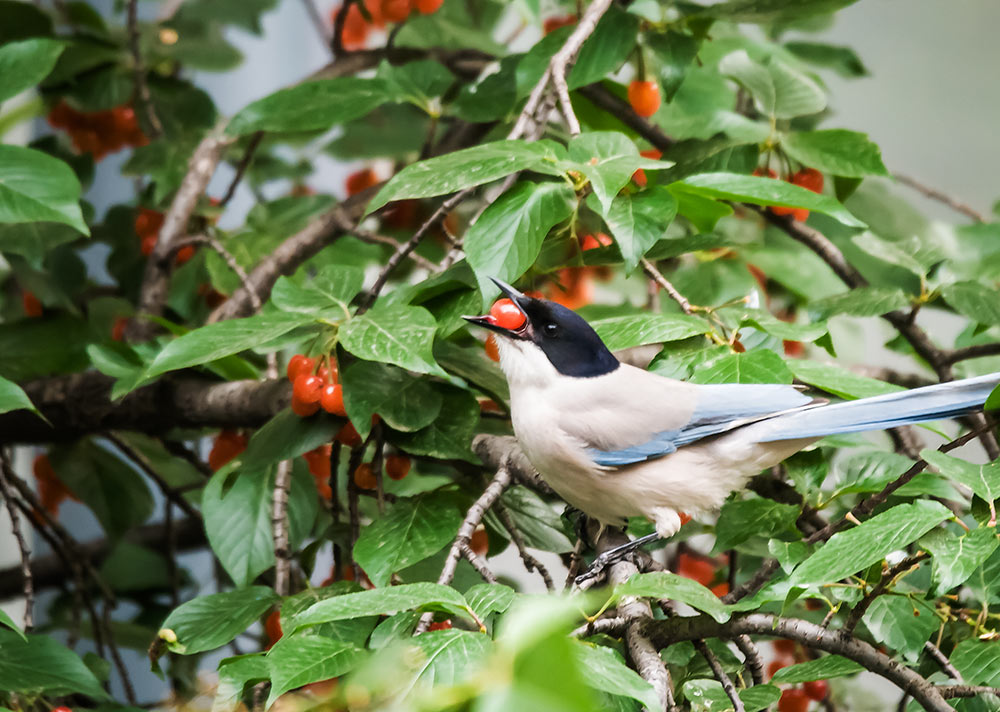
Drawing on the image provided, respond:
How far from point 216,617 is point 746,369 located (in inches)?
21.9

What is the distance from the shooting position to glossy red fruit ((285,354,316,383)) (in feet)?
3.28

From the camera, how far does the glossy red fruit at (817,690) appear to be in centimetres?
110

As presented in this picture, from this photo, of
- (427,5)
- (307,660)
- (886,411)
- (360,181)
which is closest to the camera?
(307,660)

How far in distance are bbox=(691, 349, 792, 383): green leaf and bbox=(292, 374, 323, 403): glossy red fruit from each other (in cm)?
37

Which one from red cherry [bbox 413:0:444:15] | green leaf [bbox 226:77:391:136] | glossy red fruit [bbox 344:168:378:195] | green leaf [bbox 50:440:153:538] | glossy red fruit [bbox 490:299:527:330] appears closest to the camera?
glossy red fruit [bbox 490:299:527:330]

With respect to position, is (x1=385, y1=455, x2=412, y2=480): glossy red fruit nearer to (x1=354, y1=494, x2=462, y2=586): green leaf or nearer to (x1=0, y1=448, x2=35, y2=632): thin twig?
(x1=354, y1=494, x2=462, y2=586): green leaf

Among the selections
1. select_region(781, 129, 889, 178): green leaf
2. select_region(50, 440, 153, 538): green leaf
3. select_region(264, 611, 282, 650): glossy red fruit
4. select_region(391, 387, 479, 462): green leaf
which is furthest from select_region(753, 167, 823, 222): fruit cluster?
select_region(50, 440, 153, 538): green leaf

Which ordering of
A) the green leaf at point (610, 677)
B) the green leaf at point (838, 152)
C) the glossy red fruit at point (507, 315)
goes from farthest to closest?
1. the green leaf at point (838, 152)
2. the glossy red fruit at point (507, 315)
3. the green leaf at point (610, 677)

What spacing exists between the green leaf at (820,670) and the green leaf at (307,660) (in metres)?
0.32

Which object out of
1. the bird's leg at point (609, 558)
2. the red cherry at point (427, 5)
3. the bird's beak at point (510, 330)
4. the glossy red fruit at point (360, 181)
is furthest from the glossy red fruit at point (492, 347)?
the glossy red fruit at point (360, 181)

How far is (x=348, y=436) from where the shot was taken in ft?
3.38

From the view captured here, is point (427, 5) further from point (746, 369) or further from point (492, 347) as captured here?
point (746, 369)

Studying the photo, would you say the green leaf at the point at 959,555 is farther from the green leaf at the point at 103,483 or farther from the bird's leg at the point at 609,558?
the green leaf at the point at 103,483

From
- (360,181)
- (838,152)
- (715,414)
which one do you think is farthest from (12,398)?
(360,181)
